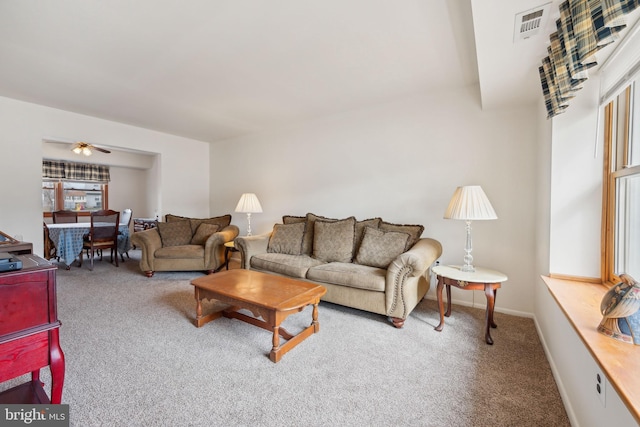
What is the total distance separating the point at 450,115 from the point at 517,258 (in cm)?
168

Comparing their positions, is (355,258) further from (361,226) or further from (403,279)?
(403,279)

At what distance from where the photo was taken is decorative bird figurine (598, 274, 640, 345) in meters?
1.19

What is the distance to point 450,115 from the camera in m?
3.18

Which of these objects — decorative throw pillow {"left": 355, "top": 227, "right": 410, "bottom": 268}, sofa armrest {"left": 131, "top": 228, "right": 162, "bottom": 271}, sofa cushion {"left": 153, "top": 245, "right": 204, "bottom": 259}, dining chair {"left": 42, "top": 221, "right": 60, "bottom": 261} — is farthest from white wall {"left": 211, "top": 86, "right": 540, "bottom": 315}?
dining chair {"left": 42, "top": 221, "right": 60, "bottom": 261}

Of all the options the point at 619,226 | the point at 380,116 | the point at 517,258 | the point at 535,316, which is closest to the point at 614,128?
the point at 619,226

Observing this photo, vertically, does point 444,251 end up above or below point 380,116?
below

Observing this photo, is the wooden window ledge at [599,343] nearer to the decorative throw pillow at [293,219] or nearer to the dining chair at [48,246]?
the decorative throw pillow at [293,219]

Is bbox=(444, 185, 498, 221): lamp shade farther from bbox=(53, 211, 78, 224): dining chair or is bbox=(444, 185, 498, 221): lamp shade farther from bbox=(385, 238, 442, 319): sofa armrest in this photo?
bbox=(53, 211, 78, 224): dining chair

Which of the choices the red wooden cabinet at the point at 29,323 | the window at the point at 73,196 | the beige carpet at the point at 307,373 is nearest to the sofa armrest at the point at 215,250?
the beige carpet at the point at 307,373

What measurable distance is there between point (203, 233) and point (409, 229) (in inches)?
127

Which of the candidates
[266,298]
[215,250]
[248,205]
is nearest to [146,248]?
[215,250]

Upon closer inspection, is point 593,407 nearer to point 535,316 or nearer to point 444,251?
point 535,316

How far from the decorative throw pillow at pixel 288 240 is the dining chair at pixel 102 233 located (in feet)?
9.61

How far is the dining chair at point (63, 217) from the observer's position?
515cm
